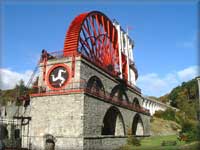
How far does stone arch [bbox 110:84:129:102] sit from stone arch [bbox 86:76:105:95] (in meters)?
2.53

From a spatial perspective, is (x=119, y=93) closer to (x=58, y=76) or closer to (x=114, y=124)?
(x=114, y=124)

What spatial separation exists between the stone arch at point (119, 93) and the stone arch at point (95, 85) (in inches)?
99.7

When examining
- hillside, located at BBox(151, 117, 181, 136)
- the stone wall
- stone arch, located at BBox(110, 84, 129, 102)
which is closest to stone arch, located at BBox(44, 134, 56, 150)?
the stone wall

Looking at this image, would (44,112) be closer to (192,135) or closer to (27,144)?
(27,144)

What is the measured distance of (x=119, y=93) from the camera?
3014cm

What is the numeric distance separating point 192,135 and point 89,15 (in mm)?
16696

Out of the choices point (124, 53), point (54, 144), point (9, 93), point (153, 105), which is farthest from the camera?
point (9, 93)

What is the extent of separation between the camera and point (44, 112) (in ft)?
69.6

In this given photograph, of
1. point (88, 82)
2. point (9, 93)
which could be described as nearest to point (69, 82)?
point (88, 82)

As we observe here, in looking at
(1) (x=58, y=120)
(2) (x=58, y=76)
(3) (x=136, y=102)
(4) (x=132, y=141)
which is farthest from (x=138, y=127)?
(1) (x=58, y=120)

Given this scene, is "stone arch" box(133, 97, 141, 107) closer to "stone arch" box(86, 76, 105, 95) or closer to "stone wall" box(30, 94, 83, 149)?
"stone arch" box(86, 76, 105, 95)

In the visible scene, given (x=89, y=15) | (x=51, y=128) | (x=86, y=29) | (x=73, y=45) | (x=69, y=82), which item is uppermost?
(x=89, y=15)

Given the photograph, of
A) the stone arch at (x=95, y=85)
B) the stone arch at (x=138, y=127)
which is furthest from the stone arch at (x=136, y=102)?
the stone arch at (x=95, y=85)

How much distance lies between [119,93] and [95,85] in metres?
6.34
